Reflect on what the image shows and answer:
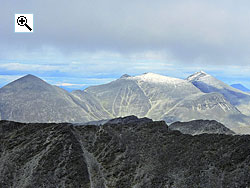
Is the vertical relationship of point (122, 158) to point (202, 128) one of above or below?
above

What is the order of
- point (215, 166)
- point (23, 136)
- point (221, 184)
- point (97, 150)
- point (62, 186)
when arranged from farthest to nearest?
point (23, 136) < point (97, 150) < point (62, 186) < point (215, 166) < point (221, 184)

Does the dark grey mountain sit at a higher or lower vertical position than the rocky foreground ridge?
lower

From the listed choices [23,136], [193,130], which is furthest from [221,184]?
[193,130]

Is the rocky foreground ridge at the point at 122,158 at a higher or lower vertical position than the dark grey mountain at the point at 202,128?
higher

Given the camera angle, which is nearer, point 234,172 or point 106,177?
point 234,172

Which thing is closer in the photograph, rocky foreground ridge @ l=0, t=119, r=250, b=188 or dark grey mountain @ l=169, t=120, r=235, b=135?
rocky foreground ridge @ l=0, t=119, r=250, b=188

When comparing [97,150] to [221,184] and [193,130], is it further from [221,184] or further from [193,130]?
[193,130]

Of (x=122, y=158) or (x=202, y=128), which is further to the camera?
(x=202, y=128)

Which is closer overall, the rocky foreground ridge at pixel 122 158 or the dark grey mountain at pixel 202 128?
the rocky foreground ridge at pixel 122 158
